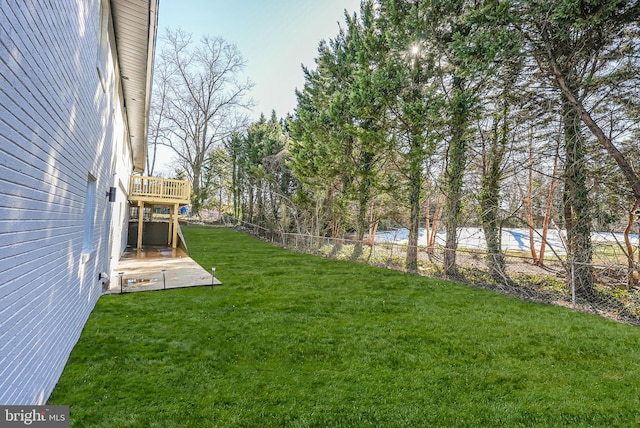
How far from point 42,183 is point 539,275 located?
397 inches

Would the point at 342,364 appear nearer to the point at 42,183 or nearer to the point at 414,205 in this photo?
the point at 42,183

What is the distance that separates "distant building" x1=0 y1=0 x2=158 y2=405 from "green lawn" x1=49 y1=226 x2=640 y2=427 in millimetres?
658

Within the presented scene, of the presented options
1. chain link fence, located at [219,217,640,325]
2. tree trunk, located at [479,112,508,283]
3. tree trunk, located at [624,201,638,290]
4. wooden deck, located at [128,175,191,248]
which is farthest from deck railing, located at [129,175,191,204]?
tree trunk, located at [624,201,638,290]

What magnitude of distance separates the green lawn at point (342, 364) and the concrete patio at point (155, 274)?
2.20 feet

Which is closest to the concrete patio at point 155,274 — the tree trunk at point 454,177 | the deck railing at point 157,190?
the deck railing at point 157,190

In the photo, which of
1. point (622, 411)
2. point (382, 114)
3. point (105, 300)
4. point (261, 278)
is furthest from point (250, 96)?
point (622, 411)

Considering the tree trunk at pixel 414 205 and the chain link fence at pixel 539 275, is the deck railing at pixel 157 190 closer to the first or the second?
the chain link fence at pixel 539 275

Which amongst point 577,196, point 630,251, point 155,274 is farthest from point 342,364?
point 630,251

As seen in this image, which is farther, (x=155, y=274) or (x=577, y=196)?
(x=155, y=274)

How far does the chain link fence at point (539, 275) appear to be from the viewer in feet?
20.8

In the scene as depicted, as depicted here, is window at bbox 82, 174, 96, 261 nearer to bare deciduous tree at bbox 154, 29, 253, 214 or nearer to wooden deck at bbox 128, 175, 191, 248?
wooden deck at bbox 128, 175, 191, 248

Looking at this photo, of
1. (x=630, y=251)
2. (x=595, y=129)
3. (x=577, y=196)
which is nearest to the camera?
(x=595, y=129)

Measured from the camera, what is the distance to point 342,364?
145 inches

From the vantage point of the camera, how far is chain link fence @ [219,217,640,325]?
6355 millimetres
